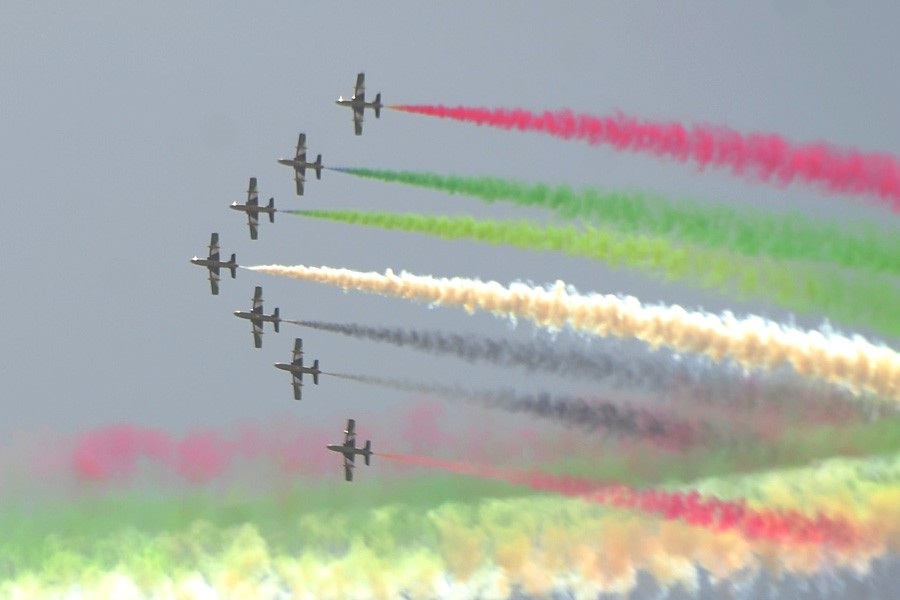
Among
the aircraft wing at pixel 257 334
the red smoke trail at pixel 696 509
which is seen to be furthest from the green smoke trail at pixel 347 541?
the aircraft wing at pixel 257 334

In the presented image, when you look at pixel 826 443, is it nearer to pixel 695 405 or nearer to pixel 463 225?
pixel 695 405

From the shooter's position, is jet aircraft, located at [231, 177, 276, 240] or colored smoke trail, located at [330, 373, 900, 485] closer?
colored smoke trail, located at [330, 373, 900, 485]

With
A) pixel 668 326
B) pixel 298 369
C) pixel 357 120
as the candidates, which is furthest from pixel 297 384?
pixel 668 326

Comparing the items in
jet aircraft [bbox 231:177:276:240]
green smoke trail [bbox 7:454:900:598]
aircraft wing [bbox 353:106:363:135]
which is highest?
aircraft wing [bbox 353:106:363:135]

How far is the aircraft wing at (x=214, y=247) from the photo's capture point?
69750mm

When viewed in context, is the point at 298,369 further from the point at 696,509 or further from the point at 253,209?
the point at 696,509

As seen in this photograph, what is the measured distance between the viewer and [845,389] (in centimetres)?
5291

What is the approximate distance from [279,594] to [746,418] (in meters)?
13.0

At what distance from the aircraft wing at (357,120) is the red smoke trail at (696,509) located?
10.8 meters

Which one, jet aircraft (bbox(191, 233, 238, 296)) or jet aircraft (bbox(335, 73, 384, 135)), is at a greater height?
jet aircraft (bbox(335, 73, 384, 135))

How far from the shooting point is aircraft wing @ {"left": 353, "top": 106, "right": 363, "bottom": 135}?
215 ft

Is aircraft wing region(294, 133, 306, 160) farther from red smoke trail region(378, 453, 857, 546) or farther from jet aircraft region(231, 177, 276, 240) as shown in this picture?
red smoke trail region(378, 453, 857, 546)

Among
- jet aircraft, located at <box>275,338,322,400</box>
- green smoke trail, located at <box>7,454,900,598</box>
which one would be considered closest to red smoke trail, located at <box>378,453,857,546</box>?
green smoke trail, located at <box>7,454,900,598</box>

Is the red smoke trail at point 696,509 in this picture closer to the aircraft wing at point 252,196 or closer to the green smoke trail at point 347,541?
the green smoke trail at point 347,541
